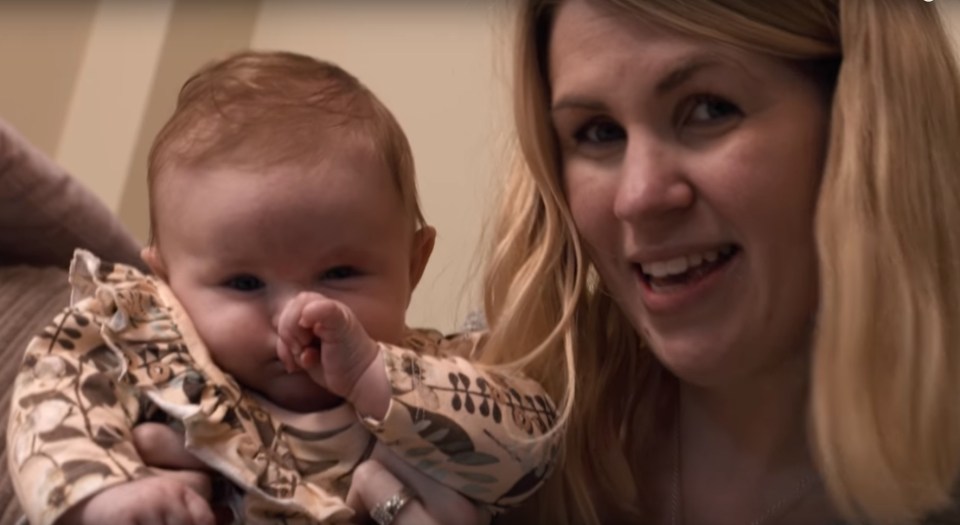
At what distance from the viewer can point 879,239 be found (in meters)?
0.83

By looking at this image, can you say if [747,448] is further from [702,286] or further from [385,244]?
[385,244]

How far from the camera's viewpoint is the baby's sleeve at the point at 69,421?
69cm

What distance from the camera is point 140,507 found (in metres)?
0.68

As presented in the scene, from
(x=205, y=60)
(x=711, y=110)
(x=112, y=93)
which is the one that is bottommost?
(x=112, y=93)

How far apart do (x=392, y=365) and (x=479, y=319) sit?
0.42 metres

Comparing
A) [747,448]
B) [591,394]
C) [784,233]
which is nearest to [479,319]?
[591,394]

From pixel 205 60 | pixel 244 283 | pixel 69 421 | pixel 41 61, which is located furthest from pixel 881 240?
pixel 41 61

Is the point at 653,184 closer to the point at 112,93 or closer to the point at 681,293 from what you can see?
the point at 681,293

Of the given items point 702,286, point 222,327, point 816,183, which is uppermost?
point 816,183

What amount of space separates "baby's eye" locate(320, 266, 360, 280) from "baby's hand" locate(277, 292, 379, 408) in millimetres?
61

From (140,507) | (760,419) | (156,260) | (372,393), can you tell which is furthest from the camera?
(760,419)

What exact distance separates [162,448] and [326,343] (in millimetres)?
149

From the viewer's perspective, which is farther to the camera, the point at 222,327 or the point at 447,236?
the point at 447,236

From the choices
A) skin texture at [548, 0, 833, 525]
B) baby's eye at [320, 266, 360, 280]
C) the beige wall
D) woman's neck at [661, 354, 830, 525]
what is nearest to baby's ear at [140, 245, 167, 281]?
baby's eye at [320, 266, 360, 280]
